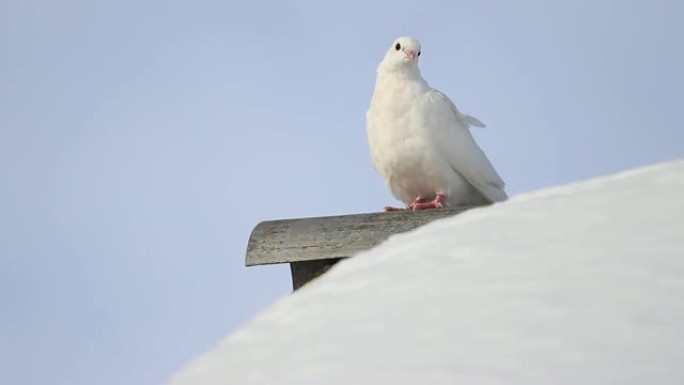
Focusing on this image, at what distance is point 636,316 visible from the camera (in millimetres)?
1250

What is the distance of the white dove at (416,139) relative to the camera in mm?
7590

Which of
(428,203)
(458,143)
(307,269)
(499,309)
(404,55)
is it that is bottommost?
(499,309)

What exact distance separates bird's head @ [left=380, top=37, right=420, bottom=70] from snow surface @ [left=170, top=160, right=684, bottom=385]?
6.14 metres

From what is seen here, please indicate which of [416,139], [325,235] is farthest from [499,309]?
[416,139]

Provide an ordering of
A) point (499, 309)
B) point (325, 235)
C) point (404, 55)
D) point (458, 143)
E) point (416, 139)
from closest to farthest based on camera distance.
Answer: point (499, 309)
point (325, 235)
point (416, 139)
point (404, 55)
point (458, 143)

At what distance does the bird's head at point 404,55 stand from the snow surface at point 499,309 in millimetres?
6144

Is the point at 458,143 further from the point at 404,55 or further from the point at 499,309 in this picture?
the point at 499,309

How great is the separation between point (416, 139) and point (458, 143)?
40 cm

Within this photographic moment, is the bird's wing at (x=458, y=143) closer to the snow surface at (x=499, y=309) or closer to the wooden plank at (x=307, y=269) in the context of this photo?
the wooden plank at (x=307, y=269)

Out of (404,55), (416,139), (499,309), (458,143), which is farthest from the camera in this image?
(458,143)

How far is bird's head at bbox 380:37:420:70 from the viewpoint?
7.71 metres

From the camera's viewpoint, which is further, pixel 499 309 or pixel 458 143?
pixel 458 143

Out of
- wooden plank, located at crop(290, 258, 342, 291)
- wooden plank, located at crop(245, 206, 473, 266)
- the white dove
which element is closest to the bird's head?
the white dove

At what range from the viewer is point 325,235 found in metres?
4.16
